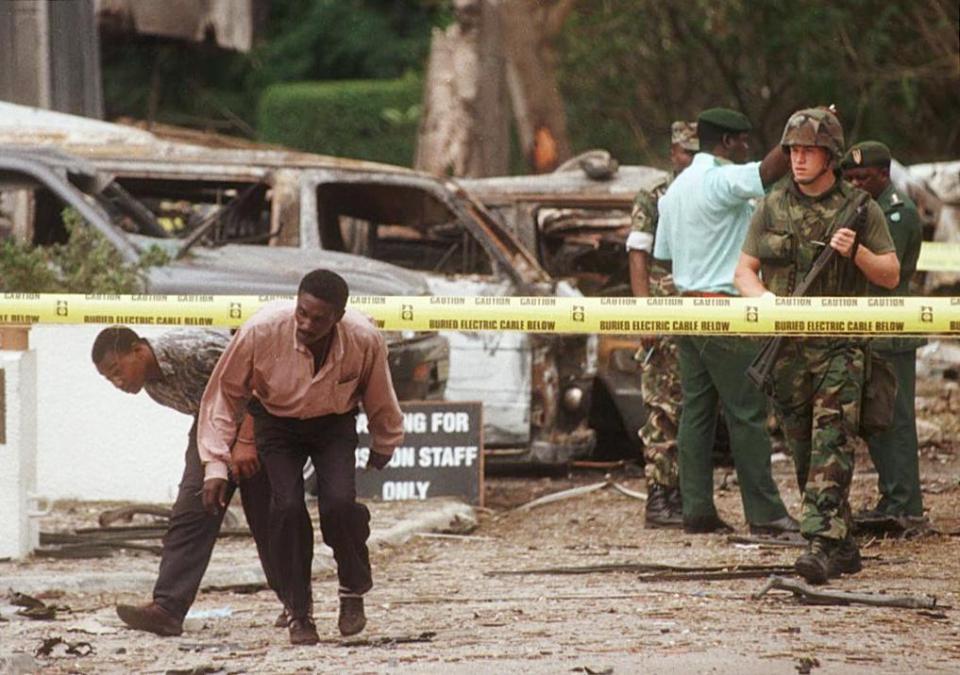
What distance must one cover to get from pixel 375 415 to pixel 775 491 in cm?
294

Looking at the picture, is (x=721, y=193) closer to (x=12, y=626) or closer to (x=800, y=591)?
(x=800, y=591)

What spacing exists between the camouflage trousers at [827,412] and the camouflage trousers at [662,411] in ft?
6.61

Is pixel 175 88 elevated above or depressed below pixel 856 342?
above

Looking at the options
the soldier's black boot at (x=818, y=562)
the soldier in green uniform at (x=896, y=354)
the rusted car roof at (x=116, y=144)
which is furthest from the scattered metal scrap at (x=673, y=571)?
the rusted car roof at (x=116, y=144)

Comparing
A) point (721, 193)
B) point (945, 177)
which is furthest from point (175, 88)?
point (721, 193)

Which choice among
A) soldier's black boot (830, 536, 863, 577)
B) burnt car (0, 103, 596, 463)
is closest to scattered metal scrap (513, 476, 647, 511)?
burnt car (0, 103, 596, 463)

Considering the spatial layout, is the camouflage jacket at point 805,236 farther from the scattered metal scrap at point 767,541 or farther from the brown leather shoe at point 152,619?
the brown leather shoe at point 152,619

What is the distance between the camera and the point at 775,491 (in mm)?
10219

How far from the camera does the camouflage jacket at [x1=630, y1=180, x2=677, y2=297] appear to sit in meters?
10.8

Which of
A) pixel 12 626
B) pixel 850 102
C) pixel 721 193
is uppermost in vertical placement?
pixel 850 102

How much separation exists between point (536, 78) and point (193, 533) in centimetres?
1671

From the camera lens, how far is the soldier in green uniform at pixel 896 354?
10.2 metres

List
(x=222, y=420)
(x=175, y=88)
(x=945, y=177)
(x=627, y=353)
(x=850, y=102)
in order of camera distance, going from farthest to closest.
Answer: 1. (x=175, y=88)
2. (x=850, y=102)
3. (x=945, y=177)
4. (x=627, y=353)
5. (x=222, y=420)

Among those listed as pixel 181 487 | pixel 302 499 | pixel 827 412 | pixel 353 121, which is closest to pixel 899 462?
pixel 827 412
